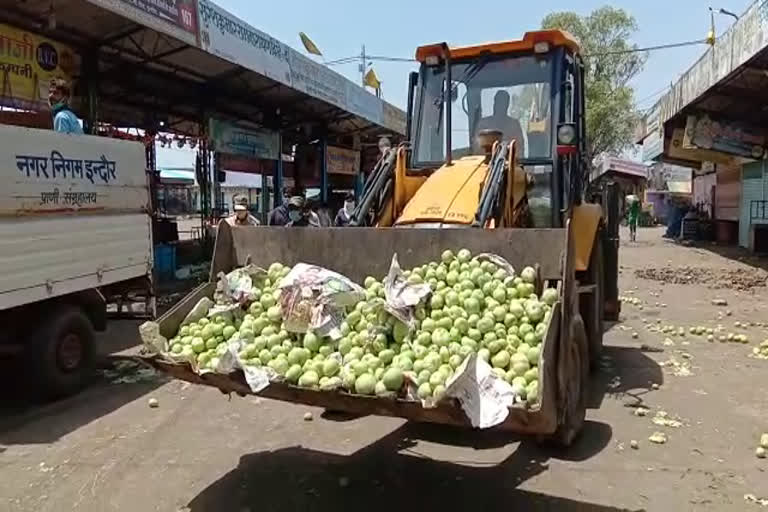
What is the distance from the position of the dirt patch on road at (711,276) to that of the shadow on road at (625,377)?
7.00m

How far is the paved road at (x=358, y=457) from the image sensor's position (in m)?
4.31

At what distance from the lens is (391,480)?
15.0ft

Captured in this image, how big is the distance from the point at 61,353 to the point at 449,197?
13.1ft

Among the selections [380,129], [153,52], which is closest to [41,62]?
[153,52]

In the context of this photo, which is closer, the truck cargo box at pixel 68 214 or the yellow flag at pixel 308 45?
the truck cargo box at pixel 68 214

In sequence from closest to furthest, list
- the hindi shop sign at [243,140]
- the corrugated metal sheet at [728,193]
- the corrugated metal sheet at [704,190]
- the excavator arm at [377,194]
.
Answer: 1. the excavator arm at [377,194]
2. the hindi shop sign at [243,140]
3. the corrugated metal sheet at [728,193]
4. the corrugated metal sheet at [704,190]

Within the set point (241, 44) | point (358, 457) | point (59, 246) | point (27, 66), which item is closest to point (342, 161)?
point (241, 44)

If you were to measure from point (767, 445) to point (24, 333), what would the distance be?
640cm

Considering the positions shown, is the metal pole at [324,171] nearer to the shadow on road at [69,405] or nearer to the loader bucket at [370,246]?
the shadow on road at [69,405]

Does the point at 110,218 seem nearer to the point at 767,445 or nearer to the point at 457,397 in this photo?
the point at 457,397

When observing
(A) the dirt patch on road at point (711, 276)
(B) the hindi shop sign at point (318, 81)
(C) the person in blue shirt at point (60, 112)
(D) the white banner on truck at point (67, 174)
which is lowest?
(A) the dirt patch on road at point (711, 276)

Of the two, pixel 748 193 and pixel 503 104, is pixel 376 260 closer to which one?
pixel 503 104

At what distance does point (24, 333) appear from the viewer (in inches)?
258

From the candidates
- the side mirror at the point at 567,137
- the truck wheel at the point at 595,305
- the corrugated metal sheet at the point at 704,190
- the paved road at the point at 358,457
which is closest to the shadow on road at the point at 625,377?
the paved road at the point at 358,457
